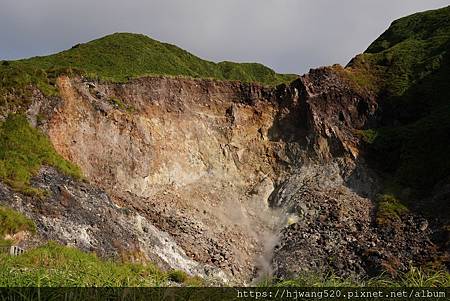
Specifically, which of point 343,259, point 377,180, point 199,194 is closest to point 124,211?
point 199,194

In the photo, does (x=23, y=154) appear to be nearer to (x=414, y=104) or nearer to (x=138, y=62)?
(x=138, y=62)

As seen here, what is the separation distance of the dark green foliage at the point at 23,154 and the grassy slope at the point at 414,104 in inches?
792

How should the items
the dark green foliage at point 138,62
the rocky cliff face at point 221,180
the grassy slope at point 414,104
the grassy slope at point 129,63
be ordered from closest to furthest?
1. the rocky cliff face at point 221,180
2. the grassy slope at point 414,104
3. the grassy slope at point 129,63
4. the dark green foliage at point 138,62

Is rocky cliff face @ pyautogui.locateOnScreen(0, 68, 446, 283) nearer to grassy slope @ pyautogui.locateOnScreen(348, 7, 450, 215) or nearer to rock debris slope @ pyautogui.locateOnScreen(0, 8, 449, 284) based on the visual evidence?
rock debris slope @ pyautogui.locateOnScreen(0, 8, 449, 284)

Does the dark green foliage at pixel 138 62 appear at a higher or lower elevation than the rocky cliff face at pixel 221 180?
Result: higher

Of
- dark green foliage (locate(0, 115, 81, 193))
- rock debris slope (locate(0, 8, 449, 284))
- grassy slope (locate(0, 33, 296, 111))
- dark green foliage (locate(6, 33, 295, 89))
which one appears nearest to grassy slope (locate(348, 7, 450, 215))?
rock debris slope (locate(0, 8, 449, 284))

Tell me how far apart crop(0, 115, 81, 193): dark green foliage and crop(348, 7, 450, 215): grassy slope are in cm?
2012

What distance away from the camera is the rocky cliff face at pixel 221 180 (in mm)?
24906

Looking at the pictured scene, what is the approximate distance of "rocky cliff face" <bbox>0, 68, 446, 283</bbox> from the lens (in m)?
24.9

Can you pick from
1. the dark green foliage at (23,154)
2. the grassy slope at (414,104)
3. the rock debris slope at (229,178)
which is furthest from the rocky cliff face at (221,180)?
the grassy slope at (414,104)

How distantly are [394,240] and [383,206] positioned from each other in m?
3.13

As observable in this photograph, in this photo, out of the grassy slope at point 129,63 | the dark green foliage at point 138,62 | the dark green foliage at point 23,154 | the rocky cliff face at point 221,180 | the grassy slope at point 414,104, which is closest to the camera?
the dark green foliage at point 23,154

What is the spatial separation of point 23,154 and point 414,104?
88.4ft

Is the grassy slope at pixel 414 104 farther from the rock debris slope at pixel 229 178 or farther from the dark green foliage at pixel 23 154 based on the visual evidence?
the dark green foliage at pixel 23 154
